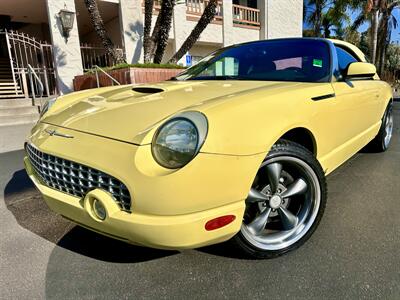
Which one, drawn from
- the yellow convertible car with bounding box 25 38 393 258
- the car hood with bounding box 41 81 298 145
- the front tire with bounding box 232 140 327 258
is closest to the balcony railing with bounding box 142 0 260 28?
the car hood with bounding box 41 81 298 145

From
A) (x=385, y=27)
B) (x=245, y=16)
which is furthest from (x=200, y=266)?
(x=385, y=27)

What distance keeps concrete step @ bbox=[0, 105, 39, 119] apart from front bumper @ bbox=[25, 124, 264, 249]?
6912 mm

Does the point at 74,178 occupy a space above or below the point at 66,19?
below

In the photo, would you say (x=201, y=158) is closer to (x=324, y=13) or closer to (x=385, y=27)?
(x=324, y=13)

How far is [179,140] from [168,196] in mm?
266

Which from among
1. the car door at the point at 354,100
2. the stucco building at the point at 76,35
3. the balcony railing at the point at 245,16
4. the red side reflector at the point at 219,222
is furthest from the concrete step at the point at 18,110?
→ the balcony railing at the point at 245,16

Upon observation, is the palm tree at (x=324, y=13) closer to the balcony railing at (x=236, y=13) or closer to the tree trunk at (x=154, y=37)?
the balcony railing at (x=236, y=13)

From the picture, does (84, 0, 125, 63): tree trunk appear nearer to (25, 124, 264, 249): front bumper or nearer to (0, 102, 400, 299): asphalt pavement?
(0, 102, 400, 299): asphalt pavement

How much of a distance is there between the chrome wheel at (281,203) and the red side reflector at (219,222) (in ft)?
0.75

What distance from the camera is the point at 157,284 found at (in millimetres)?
1735

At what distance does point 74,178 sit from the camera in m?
1.70

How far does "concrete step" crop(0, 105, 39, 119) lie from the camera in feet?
24.2

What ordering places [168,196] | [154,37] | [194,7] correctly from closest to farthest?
[168,196] < [154,37] < [194,7]

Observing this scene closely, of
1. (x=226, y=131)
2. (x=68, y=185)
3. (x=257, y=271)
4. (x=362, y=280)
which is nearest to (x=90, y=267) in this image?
(x=68, y=185)
